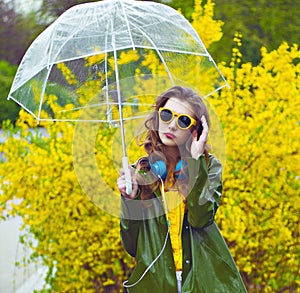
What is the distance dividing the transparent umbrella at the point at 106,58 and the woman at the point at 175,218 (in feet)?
0.72

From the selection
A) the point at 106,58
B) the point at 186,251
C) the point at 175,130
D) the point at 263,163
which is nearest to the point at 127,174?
the point at 175,130

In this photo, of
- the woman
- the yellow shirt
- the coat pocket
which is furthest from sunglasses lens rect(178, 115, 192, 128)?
the coat pocket

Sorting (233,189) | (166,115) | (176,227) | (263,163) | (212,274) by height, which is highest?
(166,115)

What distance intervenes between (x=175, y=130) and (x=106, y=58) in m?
0.58

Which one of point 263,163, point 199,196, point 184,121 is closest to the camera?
point 199,196

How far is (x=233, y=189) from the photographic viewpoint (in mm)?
4613

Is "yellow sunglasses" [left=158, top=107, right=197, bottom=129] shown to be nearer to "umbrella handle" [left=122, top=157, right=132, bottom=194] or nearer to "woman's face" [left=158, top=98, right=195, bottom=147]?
"woman's face" [left=158, top=98, right=195, bottom=147]

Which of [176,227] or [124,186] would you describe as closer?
[124,186]

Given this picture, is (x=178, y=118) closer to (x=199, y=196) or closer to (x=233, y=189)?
(x=199, y=196)

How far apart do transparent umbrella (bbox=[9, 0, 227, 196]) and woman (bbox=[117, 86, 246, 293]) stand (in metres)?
0.22

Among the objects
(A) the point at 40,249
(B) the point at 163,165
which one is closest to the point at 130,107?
(B) the point at 163,165

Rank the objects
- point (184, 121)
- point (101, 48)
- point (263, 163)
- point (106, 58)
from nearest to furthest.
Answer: point (184, 121) < point (101, 48) < point (106, 58) < point (263, 163)

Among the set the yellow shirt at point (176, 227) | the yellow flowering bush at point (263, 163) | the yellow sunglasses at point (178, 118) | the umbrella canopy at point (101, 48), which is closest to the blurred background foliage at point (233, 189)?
the yellow flowering bush at point (263, 163)

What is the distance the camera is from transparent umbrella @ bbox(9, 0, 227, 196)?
2.92 metres
